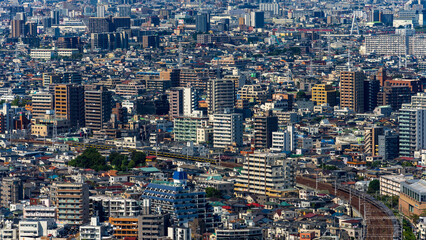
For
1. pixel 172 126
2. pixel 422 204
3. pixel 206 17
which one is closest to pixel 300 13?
pixel 206 17

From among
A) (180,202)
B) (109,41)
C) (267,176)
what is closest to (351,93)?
(267,176)

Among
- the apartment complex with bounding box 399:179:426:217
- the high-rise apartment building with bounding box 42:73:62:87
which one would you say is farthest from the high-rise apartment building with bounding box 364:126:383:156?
the high-rise apartment building with bounding box 42:73:62:87

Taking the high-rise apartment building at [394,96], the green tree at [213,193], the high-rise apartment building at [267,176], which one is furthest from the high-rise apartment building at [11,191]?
the high-rise apartment building at [394,96]

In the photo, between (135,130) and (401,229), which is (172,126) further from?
(401,229)

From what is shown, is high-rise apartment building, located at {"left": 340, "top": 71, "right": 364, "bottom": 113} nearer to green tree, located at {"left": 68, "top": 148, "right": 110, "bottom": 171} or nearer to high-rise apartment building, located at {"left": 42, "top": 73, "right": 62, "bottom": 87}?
high-rise apartment building, located at {"left": 42, "top": 73, "right": 62, "bottom": 87}

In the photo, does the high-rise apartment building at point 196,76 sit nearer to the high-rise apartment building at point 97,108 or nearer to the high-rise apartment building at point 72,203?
the high-rise apartment building at point 97,108
